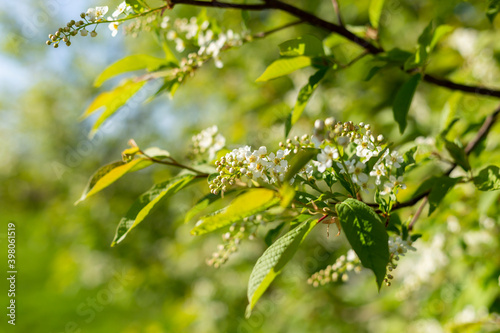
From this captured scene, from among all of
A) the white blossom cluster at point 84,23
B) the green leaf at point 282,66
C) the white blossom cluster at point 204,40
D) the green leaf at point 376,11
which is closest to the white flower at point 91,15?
the white blossom cluster at point 84,23

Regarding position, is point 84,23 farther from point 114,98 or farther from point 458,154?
point 458,154

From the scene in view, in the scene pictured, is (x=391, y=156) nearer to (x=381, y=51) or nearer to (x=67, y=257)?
(x=381, y=51)

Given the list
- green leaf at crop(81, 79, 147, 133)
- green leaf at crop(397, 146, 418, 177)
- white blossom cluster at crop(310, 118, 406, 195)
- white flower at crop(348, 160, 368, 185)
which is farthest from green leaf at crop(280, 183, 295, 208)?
green leaf at crop(81, 79, 147, 133)

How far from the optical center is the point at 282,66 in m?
1.08

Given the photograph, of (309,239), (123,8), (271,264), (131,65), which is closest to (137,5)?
(123,8)

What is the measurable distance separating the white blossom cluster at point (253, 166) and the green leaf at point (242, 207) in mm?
112

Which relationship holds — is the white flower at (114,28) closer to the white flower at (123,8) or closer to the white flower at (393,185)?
the white flower at (123,8)

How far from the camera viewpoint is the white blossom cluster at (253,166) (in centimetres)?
84

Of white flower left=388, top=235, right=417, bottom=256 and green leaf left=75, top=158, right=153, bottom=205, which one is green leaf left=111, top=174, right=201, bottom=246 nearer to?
green leaf left=75, top=158, right=153, bottom=205

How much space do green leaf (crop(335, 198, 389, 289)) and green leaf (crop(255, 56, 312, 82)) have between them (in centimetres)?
45

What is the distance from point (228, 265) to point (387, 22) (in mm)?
2261

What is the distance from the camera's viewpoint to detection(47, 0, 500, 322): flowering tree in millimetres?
725

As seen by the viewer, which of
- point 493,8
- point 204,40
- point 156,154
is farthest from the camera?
point 204,40

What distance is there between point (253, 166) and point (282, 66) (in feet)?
1.19
